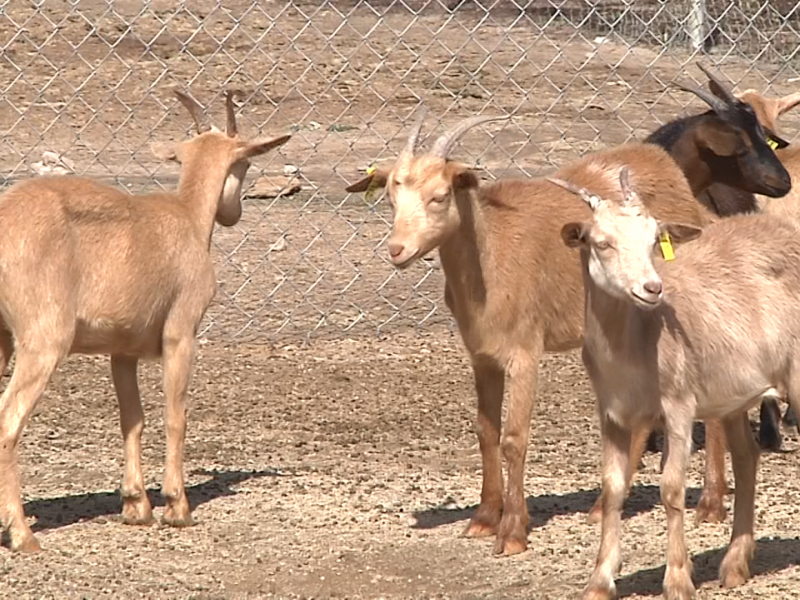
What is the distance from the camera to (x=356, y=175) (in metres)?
13.0

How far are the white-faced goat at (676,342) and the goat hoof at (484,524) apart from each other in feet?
3.01

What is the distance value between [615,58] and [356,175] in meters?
4.77

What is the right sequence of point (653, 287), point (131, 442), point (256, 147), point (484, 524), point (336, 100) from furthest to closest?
point (336, 100)
point (256, 147)
point (131, 442)
point (484, 524)
point (653, 287)

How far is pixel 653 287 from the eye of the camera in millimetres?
5492

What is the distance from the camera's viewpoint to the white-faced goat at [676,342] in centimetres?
571

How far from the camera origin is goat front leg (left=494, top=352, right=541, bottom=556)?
6.53 metres

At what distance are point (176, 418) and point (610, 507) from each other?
5.94 feet

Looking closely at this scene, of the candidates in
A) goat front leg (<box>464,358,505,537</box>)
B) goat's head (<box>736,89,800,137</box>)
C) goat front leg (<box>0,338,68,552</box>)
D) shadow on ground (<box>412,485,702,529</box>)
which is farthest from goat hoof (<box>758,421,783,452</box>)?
goat front leg (<box>0,338,68,552</box>)

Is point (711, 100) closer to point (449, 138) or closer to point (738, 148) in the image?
point (738, 148)

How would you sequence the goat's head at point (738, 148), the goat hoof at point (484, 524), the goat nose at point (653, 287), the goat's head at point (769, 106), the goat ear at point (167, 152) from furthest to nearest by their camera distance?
1. the goat's head at point (769, 106)
2. the goat's head at point (738, 148)
3. the goat ear at point (167, 152)
4. the goat hoof at point (484, 524)
5. the goat nose at point (653, 287)

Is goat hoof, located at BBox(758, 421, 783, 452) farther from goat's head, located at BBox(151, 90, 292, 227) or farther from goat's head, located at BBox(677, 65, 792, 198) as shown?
goat's head, located at BBox(151, 90, 292, 227)

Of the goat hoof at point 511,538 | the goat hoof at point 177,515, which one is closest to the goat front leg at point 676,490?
the goat hoof at point 511,538

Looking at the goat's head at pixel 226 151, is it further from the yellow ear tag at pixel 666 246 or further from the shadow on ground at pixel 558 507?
the yellow ear tag at pixel 666 246

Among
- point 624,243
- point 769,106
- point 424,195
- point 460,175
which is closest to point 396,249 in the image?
point 424,195
